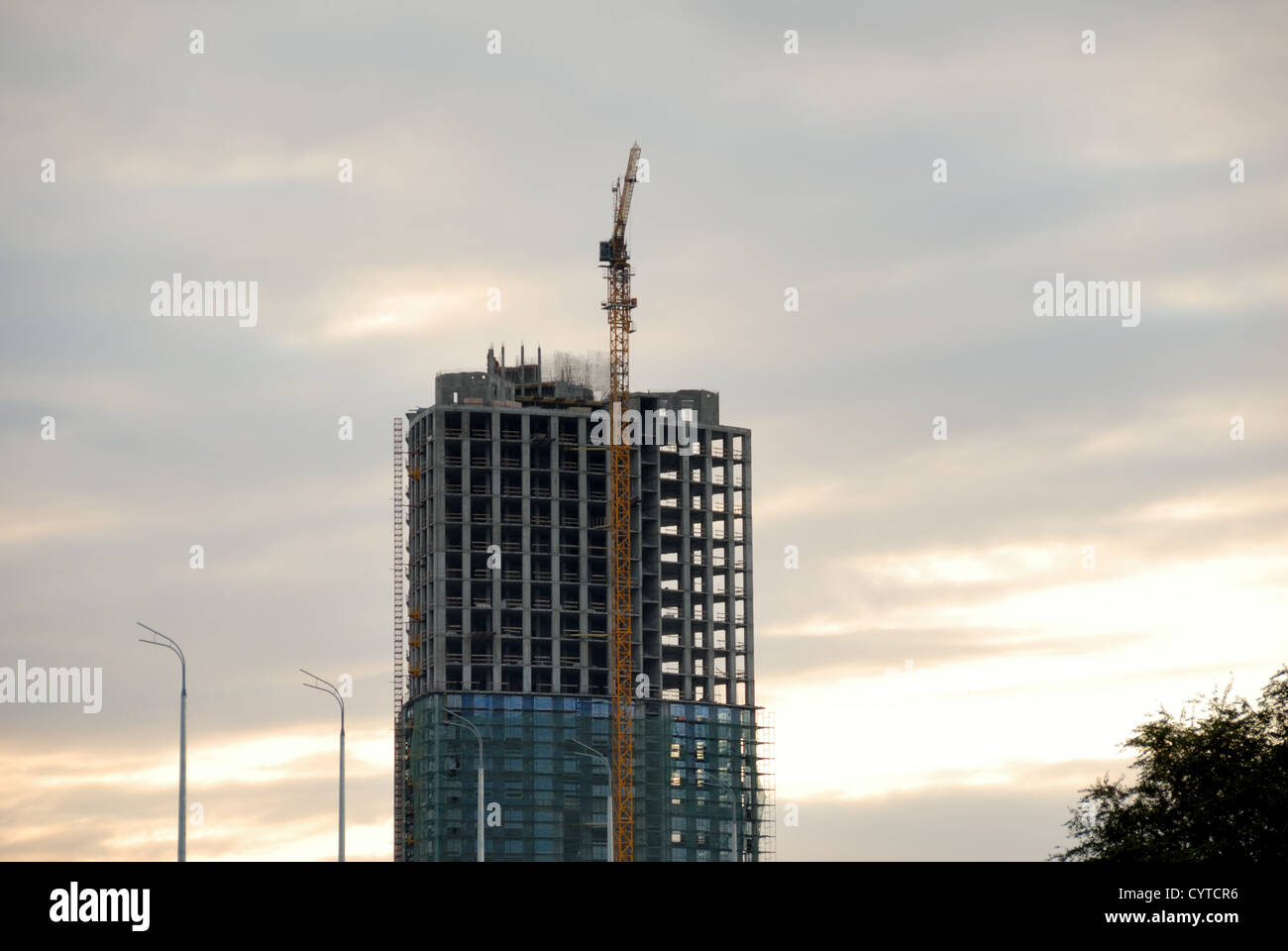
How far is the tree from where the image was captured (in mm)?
68938

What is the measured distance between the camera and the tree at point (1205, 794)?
226ft

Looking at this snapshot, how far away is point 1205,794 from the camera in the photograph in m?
72.0
